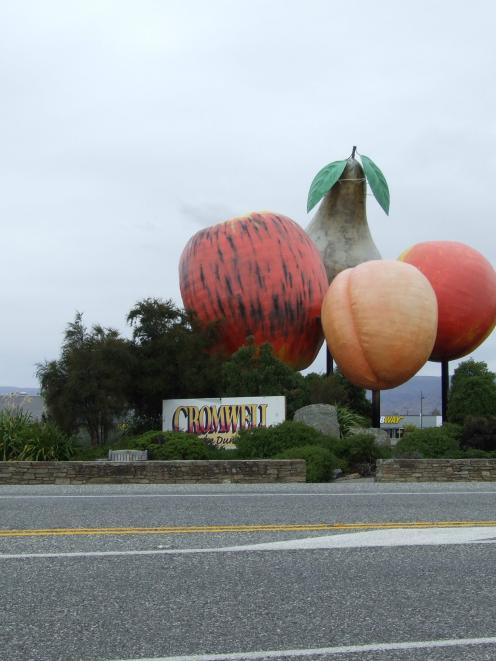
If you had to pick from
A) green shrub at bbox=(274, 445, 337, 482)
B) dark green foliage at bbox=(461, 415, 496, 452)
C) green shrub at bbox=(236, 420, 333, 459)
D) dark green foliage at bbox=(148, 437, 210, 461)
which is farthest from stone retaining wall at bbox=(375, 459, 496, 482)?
dark green foliage at bbox=(461, 415, 496, 452)

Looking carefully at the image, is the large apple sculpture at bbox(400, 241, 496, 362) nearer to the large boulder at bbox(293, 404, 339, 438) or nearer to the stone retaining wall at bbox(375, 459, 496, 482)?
the large boulder at bbox(293, 404, 339, 438)

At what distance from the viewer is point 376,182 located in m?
35.6

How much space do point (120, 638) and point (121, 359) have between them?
21424 mm

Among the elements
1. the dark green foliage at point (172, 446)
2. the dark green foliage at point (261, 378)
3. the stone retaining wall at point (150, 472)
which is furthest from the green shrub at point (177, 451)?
the dark green foliage at point (261, 378)

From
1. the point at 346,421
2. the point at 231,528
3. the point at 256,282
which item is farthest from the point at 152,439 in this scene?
the point at 231,528

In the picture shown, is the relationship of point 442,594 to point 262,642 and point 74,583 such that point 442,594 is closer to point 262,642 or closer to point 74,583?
point 262,642

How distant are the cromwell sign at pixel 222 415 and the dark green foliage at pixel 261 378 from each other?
6.59ft

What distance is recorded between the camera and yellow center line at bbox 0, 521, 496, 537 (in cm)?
735

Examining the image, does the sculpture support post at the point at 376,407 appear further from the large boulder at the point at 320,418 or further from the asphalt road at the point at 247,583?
the asphalt road at the point at 247,583

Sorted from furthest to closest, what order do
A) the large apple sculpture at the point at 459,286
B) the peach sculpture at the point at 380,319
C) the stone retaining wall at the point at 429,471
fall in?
the large apple sculpture at the point at 459,286 → the peach sculpture at the point at 380,319 → the stone retaining wall at the point at 429,471

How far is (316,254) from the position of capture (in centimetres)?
3108

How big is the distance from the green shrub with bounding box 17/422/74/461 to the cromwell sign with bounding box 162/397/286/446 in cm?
437

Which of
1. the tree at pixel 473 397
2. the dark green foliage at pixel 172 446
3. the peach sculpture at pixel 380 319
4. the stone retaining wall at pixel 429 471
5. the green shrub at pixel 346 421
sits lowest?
the stone retaining wall at pixel 429 471

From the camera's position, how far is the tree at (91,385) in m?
25.0
